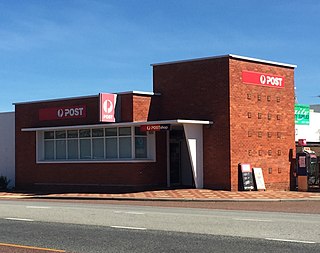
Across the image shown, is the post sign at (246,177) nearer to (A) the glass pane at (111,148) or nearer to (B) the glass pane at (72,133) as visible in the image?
(A) the glass pane at (111,148)

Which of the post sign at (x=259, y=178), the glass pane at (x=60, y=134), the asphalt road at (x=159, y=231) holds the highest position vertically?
the glass pane at (x=60, y=134)

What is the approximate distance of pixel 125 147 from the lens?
2905 centimetres

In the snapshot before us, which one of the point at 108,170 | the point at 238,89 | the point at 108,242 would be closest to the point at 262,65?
the point at 238,89

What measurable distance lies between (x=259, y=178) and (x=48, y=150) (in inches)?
456

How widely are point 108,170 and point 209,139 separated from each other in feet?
17.1

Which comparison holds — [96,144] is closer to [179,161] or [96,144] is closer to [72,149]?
[72,149]

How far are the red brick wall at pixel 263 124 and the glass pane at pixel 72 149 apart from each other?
27.9ft

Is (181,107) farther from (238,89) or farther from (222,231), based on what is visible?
(222,231)

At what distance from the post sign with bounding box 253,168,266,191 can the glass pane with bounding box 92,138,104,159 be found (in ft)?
24.8

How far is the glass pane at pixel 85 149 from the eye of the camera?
30547mm

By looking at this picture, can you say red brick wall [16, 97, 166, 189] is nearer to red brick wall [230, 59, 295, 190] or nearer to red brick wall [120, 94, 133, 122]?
red brick wall [120, 94, 133, 122]

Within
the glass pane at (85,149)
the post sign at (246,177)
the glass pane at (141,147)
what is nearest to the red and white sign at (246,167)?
the post sign at (246,177)

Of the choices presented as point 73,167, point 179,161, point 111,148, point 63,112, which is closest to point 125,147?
point 111,148

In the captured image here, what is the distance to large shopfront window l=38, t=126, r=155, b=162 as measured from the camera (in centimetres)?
2884
